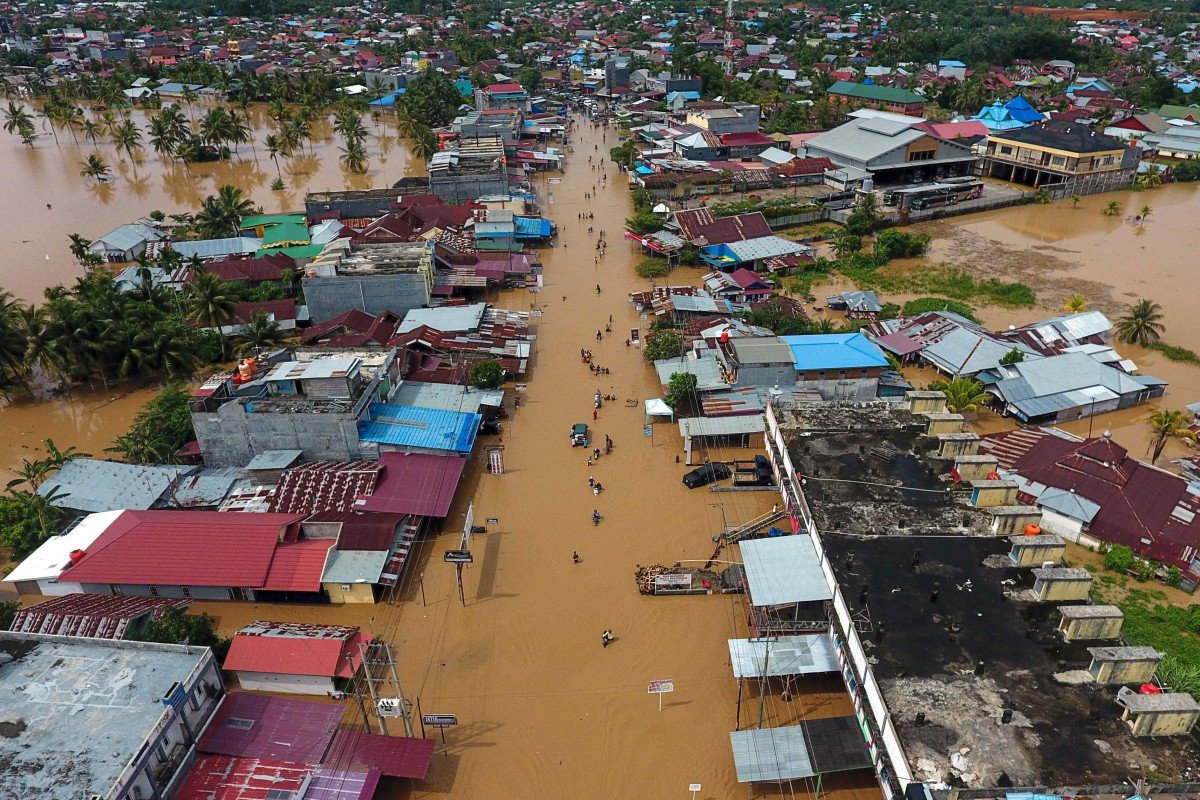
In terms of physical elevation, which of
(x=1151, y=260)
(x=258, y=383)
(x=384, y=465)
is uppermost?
(x=258, y=383)

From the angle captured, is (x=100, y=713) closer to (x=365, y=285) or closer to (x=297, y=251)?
(x=365, y=285)

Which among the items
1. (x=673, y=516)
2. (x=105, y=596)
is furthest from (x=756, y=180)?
(x=105, y=596)

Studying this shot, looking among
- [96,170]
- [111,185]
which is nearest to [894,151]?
[111,185]

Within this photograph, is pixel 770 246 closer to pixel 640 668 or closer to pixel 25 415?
pixel 640 668

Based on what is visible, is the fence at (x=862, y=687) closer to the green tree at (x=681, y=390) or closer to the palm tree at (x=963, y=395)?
the green tree at (x=681, y=390)

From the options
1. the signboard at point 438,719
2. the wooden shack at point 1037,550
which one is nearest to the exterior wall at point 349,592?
the signboard at point 438,719

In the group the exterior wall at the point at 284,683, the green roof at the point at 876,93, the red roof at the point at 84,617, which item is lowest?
the exterior wall at the point at 284,683

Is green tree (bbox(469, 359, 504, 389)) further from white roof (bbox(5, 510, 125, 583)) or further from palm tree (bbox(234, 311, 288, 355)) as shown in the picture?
white roof (bbox(5, 510, 125, 583))
